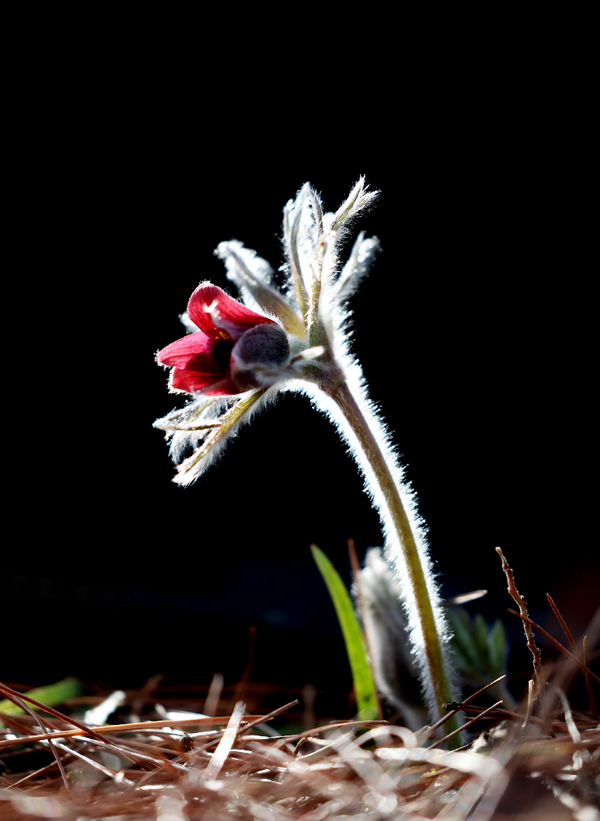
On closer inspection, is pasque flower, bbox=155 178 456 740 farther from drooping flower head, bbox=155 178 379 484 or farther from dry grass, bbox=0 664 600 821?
dry grass, bbox=0 664 600 821

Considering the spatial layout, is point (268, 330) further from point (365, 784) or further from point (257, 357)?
point (365, 784)

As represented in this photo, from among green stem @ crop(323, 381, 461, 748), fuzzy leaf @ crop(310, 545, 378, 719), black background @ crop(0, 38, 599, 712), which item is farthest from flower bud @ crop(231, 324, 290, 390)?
black background @ crop(0, 38, 599, 712)

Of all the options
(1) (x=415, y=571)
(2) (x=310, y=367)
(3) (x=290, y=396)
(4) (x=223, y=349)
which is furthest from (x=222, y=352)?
(3) (x=290, y=396)

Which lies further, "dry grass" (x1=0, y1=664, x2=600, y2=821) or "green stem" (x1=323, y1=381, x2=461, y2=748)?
"green stem" (x1=323, y1=381, x2=461, y2=748)

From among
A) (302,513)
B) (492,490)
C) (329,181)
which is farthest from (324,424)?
(329,181)

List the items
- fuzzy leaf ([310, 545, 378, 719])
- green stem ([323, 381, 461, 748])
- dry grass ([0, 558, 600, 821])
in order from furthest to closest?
fuzzy leaf ([310, 545, 378, 719]) → green stem ([323, 381, 461, 748]) → dry grass ([0, 558, 600, 821])

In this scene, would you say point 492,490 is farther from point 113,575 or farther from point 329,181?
point 113,575

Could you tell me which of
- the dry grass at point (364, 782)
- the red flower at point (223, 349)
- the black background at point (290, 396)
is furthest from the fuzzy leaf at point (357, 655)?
the black background at point (290, 396)

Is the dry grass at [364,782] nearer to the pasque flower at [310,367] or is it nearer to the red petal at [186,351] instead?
the pasque flower at [310,367]
